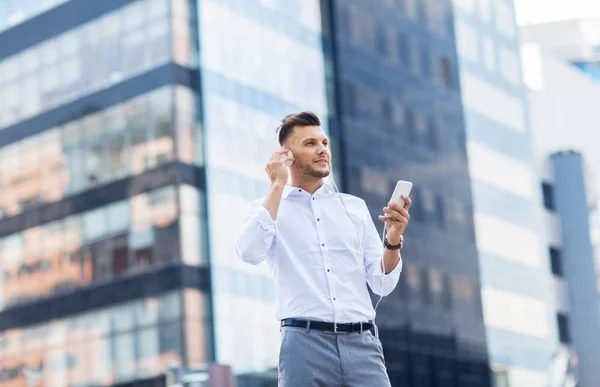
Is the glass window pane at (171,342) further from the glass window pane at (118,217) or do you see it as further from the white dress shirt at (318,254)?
the white dress shirt at (318,254)

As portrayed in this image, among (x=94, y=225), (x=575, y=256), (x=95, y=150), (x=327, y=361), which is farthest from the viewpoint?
(x=575, y=256)

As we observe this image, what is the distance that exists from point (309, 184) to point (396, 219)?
47 centimetres

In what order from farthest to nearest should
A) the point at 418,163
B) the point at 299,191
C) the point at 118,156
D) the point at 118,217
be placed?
the point at 418,163, the point at 118,156, the point at 118,217, the point at 299,191

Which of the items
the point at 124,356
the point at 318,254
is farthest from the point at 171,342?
the point at 318,254

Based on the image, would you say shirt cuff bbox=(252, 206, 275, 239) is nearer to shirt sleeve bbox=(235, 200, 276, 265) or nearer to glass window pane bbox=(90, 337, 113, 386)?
shirt sleeve bbox=(235, 200, 276, 265)

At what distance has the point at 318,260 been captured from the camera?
446 centimetres

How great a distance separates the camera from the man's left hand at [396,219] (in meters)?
4.29

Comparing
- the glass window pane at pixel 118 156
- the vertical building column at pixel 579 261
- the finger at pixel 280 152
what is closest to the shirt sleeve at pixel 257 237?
the finger at pixel 280 152

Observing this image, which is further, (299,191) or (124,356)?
(124,356)

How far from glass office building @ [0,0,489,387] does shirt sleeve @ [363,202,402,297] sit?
98.8ft

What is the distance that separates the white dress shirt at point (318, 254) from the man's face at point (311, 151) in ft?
0.41

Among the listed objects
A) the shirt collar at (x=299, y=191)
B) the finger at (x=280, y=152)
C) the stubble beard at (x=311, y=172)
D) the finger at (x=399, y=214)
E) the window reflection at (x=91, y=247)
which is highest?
the window reflection at (x=91, y=247)

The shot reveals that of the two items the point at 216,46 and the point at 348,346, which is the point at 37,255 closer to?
the point at 216,46

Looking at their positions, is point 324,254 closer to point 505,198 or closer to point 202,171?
point 202,171
